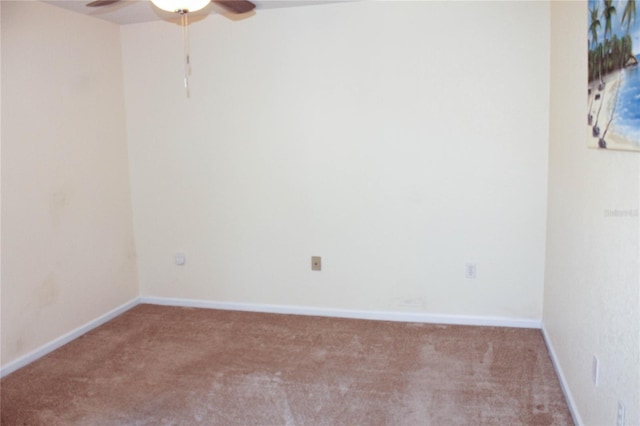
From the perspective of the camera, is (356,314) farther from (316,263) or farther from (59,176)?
(59,176)

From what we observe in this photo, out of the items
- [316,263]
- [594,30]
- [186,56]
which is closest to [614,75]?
[594,30]

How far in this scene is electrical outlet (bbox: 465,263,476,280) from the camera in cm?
340

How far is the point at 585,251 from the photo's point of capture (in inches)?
84.1

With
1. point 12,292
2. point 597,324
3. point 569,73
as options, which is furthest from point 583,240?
point 12,292

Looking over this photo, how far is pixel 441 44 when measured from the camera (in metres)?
3.23

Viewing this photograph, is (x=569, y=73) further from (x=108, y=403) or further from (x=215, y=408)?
(x=108, y=403)

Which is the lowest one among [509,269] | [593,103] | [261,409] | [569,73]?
[261,409]

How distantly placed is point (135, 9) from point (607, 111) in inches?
119

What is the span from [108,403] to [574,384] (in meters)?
2.35

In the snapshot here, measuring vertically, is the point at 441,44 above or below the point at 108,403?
above

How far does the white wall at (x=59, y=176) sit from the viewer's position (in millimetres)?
2867

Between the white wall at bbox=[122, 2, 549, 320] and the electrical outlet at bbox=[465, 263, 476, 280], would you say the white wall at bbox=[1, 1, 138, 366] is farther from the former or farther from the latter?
the electrical outlet at bbox=[465, 263, 476, 280]

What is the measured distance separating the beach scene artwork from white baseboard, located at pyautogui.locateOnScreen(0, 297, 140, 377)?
3321 millimetres

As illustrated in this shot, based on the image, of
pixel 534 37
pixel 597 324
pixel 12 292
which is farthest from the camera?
pixel 534 37
